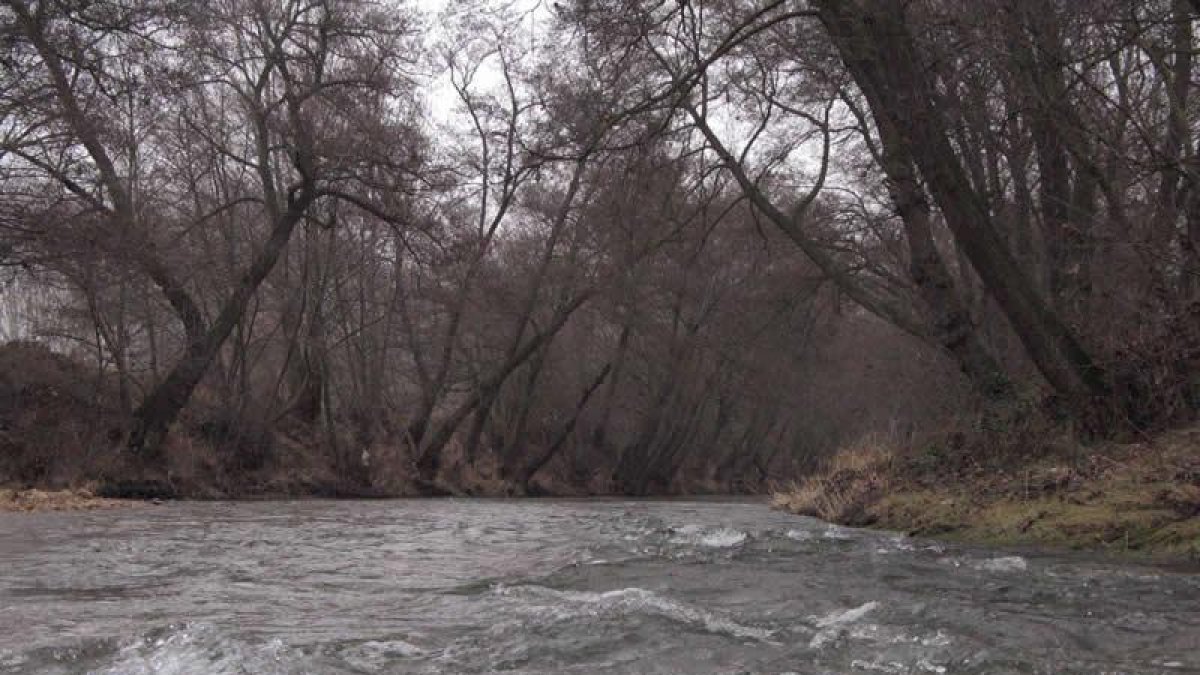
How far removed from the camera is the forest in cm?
1151

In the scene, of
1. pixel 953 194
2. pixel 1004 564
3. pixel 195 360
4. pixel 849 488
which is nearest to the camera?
pixel 1004 564

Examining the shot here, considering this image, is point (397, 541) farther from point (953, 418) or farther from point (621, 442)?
point (621, 442)

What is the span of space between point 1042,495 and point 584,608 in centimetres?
616

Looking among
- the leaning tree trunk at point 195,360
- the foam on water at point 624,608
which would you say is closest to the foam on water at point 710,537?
the foam on water at point 624,608

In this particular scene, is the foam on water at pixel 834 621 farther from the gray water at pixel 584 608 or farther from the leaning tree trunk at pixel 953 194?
the leaning tree trunk at pixel 953 194

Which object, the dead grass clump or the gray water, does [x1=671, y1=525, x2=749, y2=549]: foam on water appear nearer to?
the gray water

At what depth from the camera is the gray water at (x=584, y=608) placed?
486 centimetres

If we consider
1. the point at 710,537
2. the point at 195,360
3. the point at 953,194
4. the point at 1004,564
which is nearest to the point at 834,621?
the point at 1004,564

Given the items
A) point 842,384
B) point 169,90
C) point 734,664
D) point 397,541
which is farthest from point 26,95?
point 842,384

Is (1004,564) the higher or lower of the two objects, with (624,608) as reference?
higher

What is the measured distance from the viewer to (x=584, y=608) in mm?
6199

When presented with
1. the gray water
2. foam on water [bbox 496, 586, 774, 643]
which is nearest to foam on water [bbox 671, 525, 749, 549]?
the gray water

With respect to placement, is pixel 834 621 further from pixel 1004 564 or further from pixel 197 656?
pixel 197 656

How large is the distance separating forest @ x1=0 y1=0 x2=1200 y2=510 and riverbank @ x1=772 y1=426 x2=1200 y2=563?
1.09ft
